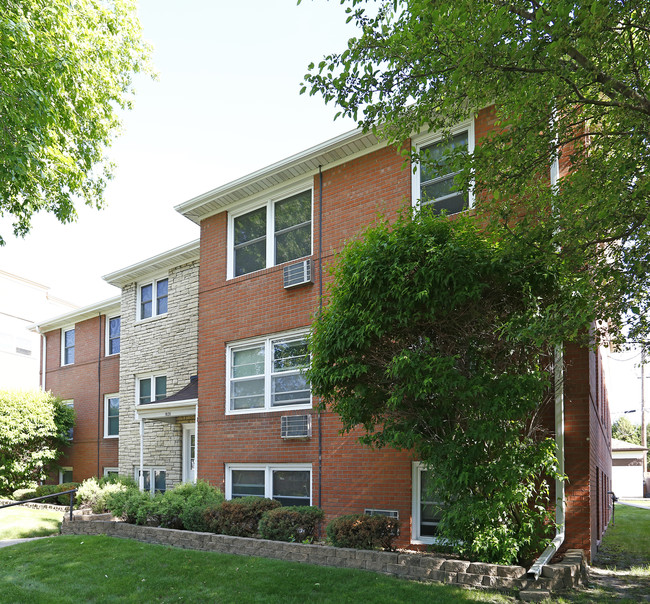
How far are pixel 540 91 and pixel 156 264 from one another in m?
14.5

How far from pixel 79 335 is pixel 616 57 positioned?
72.6 feet

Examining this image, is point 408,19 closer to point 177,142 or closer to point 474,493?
point 474,493

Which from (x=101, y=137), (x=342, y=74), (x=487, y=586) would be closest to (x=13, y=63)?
(x=101, y=137)

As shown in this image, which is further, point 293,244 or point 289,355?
point 293,244

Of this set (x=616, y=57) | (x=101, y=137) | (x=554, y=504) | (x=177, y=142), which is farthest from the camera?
(x=177, y=142)

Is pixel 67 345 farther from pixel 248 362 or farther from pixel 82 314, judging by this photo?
pixel 248 362

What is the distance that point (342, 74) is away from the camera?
7.06 meters

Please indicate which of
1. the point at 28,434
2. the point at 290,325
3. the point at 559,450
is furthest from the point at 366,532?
the point at 28,434

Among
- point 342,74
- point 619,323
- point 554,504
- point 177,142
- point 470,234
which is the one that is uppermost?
point 177,142

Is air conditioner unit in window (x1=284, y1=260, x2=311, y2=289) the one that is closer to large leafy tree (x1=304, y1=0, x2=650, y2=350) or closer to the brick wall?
large leafy tree (x1=304, y1=0, x2=650, y2=350)

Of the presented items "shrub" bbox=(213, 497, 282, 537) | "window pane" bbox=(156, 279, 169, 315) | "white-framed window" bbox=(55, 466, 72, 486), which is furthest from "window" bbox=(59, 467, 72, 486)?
"shrub" bbox=(213, 497, 282, 537)

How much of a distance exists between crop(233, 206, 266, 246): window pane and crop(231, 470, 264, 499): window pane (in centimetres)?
526

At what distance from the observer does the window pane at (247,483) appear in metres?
13.5

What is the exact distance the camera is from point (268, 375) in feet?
44.4
